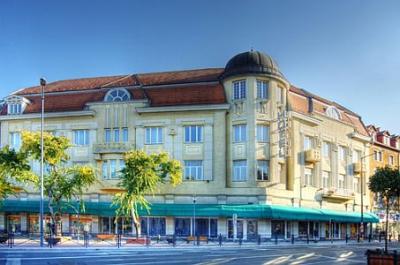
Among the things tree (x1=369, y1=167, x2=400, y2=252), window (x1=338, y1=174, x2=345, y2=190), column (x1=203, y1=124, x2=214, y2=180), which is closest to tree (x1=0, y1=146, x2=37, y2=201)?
column (x1=203, y1=124, x2=214, y2=180)

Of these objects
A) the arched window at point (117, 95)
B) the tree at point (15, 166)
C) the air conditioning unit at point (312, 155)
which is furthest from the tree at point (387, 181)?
the arched window at point (117, 95)

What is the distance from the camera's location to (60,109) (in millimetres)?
59469

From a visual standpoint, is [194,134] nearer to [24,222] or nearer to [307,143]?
[307,143]

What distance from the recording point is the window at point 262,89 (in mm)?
54906

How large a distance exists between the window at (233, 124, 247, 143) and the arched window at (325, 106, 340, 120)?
1457 centimetres

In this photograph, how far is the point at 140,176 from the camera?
48531 mm

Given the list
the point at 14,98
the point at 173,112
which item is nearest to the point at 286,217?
the point at 173,112

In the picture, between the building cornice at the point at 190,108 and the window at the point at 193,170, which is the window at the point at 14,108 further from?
the window at the point at 193,170

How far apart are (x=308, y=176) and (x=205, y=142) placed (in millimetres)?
12886

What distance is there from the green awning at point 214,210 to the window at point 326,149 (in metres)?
6.91

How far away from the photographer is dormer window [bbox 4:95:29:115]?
6106cm

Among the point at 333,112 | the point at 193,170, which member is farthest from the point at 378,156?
the point at 193,170

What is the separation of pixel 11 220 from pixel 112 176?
12395 millimetres

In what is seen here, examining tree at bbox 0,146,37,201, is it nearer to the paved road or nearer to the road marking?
the paved road
